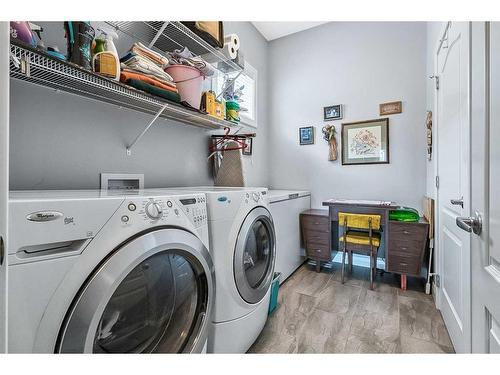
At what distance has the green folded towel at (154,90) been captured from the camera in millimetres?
1068

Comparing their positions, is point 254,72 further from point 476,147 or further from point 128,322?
point 128,322

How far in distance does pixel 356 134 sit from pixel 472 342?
2.30 meters

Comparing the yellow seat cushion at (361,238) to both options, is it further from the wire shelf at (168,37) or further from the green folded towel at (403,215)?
the wire shelf at (168,37)

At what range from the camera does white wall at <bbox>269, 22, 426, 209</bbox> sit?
8.00 feet

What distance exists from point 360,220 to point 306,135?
1.36m

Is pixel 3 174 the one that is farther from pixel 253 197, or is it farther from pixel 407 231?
pixel 407 231

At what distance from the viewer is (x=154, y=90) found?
1.14 meters

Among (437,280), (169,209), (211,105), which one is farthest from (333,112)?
(169,209)

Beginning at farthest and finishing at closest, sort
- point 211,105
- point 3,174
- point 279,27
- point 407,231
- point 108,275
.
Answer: point 279,27, point 407,231, point 211,105, point 108,275, point 3,174

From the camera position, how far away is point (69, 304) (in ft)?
1.76

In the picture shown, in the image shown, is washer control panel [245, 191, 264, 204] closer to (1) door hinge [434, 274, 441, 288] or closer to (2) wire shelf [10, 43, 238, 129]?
(2) wire shelf [10, 43, 238, 129]

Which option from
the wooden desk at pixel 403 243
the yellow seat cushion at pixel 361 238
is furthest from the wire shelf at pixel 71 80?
the wooden desk at pixel 403 243
